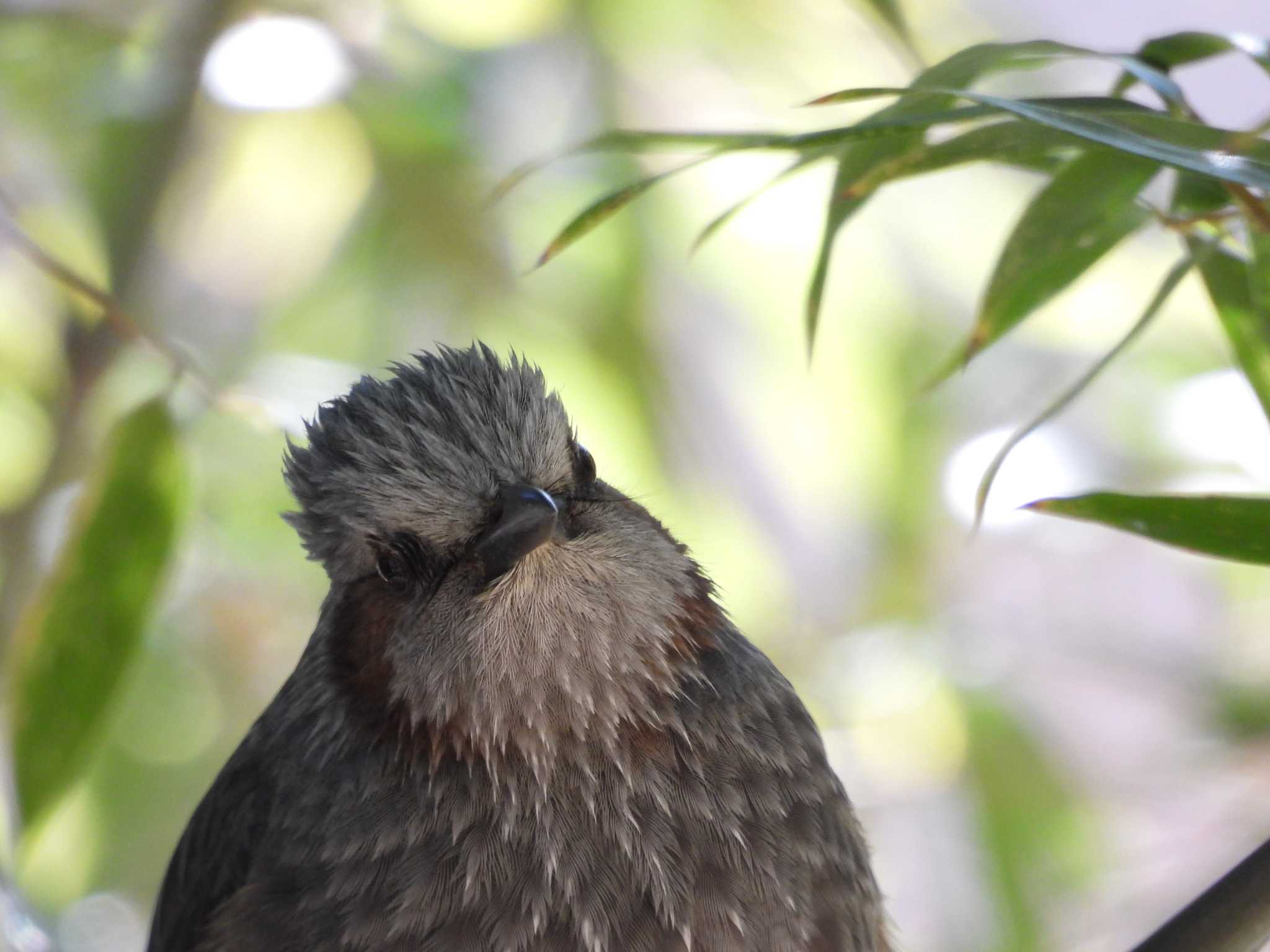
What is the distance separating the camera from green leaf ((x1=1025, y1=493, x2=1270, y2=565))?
2.65 feet

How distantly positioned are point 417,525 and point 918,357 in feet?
4.13

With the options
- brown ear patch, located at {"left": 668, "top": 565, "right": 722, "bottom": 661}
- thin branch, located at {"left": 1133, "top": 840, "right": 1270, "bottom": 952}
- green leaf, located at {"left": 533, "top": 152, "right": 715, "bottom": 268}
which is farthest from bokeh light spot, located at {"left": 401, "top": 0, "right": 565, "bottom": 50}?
thin branch, located at {"left": 1133, "top": 840, "right": 1270, "bottom": 952}

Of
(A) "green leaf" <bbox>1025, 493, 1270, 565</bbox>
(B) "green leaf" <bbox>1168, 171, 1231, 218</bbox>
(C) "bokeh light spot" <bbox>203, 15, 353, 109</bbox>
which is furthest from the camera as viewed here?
(C) "bokeh light spot" <bbox>203, 15, 353, 109</bbox>

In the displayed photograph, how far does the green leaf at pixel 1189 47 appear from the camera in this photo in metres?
0.87

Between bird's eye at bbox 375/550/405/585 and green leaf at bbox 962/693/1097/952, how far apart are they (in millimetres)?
1223

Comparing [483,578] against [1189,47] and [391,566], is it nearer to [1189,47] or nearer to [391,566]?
[391,566]

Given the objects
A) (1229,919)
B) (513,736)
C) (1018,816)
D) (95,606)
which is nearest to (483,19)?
(95,606)

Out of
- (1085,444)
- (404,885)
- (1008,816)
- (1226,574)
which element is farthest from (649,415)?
(404,885)

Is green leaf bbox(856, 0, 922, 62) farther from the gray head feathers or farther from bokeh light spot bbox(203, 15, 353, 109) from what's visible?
bokeh light spot bbox(203, 15, 353, 109)

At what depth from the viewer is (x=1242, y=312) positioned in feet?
3.07

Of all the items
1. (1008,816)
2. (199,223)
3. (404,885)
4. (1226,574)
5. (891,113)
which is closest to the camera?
(891,113)

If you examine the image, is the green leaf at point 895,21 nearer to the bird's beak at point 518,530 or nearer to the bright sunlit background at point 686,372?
the bird's beak at point 518,530

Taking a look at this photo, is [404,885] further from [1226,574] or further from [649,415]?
[1226,574]

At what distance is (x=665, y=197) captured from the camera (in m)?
2.23
